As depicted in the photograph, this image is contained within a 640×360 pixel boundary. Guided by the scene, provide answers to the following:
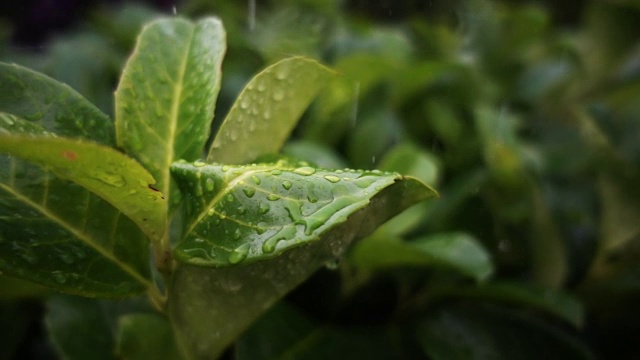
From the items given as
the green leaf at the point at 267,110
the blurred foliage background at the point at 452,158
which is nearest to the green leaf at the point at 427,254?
the blurred foliage background at the point at 452,158

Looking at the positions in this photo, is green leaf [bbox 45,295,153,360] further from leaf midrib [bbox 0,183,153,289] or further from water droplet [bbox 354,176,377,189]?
water droplet [bbox 354,176,377,189]

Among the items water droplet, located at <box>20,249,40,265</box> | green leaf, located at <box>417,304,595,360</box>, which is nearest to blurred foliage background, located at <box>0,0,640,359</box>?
green leaf, located at <box>417,304,595,360</box>

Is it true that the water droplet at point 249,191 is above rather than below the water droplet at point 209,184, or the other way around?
above

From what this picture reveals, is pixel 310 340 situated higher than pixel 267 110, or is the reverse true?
pixel 267 110

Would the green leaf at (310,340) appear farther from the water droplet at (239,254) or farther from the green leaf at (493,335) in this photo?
the water droplet at (239,254)

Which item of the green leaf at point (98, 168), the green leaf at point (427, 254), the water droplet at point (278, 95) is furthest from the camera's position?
the green leaf at point (427, 254)

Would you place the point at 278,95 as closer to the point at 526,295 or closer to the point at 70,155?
the point at 70,155

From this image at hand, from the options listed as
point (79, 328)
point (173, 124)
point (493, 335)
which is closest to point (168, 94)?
point (173, 124)
